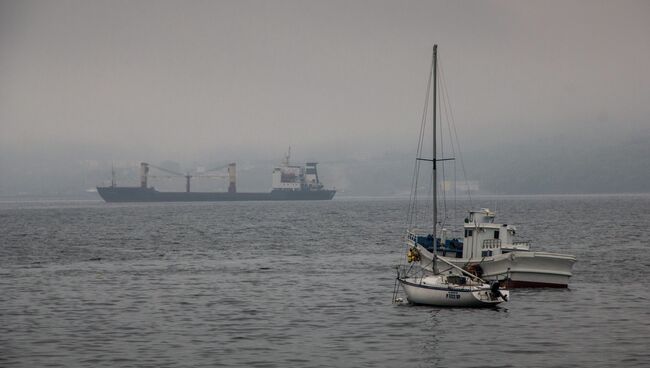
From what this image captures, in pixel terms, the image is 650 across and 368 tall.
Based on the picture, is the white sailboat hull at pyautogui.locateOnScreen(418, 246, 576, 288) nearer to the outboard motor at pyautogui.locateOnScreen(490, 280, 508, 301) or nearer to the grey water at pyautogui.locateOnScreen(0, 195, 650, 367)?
the grey water at pyautogui.locateOnScreen(0, 195, 650, 367)

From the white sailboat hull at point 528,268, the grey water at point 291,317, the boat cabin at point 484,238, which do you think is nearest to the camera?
the grey water at point 291,317

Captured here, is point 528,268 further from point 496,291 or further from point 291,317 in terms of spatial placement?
point 291,317

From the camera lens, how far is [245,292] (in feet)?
175

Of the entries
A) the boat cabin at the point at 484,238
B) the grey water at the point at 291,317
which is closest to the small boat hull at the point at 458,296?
the grey water at the point at 291,317

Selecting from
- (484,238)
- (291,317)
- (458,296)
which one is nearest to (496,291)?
(458,296)

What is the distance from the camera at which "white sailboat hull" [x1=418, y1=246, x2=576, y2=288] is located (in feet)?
167

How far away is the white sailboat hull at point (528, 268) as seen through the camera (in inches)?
2004

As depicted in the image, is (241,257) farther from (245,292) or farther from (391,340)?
(391,340)

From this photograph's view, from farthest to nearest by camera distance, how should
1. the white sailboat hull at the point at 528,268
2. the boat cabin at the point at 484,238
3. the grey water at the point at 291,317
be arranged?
1. the boat cabin at the point at 484,238
2. the white sailboat hull at the point at 528,268
3. the grey water at the point at 291,317

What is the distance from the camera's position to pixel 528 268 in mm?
51250

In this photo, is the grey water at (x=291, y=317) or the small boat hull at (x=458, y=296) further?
the small boat hull at (x=458, y=296)

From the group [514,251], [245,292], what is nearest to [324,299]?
[245,292]

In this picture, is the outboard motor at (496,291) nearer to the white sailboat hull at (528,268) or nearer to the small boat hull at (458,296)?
the small boat hull at (458,296)

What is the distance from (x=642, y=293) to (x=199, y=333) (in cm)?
2815
